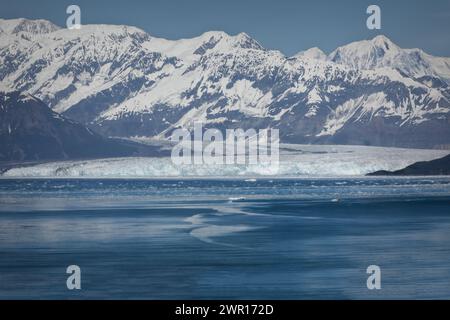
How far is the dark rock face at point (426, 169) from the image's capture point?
227 ft

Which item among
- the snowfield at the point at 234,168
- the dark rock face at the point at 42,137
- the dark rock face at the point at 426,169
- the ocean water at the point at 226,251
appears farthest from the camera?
the dark rock face at the point at 42,137

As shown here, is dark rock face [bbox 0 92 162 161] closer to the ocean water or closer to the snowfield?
the snowfield

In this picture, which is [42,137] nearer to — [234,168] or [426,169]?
[234,168]

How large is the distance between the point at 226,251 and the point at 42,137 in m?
117

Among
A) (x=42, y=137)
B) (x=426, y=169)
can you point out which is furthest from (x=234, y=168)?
(x=42, y=137)

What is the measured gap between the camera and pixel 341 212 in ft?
97.1

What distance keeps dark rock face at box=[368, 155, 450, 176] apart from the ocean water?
37946mm

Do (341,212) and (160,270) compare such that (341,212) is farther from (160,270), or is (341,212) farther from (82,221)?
(160,270)

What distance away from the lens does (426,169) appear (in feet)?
232

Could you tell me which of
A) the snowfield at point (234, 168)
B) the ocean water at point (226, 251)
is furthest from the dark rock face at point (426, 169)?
the ocean water at point (226, 251)

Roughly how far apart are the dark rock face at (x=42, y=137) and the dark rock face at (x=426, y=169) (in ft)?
179

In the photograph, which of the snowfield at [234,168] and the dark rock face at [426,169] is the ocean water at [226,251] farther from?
the dark rock face at [426,169]

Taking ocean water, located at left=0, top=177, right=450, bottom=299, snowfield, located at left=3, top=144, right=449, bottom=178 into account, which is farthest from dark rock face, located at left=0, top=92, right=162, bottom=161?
ocean water, located at left=0, top=177, right=450, bottom=299

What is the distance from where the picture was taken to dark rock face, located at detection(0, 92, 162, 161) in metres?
124
